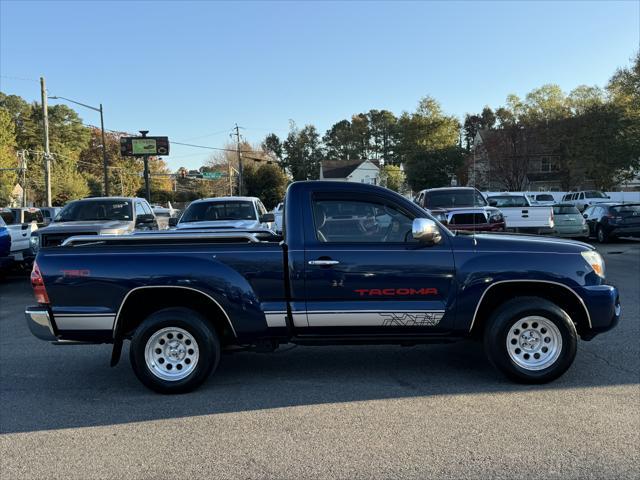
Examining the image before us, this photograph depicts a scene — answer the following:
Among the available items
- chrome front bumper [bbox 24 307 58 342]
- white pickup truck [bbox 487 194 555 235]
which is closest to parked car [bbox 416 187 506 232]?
white pickup truck [bbox 487 194 555 235]

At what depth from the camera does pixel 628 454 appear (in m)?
3.67

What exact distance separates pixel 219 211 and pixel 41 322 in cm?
728

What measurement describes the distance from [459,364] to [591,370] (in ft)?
4.28

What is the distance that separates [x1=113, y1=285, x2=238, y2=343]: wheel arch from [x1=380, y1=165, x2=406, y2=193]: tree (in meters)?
63.1

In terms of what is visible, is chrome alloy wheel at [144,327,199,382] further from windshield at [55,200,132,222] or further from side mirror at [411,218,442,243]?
windshield at [55,200,132,222]

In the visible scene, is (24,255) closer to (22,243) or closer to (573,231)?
(22,243)

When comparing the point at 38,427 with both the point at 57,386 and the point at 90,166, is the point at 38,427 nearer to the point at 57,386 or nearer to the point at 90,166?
the point at 57,386

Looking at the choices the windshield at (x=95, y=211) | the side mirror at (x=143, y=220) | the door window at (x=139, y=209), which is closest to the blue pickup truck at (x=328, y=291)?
the side mirror at (x=143, y=220)

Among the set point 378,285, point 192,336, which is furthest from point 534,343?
point 192,336

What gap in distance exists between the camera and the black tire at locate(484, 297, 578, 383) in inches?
195

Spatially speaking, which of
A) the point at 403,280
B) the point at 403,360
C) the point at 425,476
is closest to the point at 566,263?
the point at 403,280

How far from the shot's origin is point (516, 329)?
5031 mm

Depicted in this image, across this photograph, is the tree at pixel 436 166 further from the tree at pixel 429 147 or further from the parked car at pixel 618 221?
the parked car at pixel 618 221

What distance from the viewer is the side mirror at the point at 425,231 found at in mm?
4758
